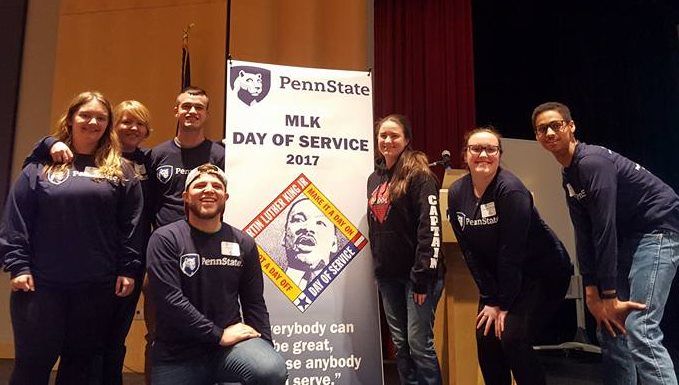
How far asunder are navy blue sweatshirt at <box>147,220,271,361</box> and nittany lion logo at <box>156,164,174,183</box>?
452mm

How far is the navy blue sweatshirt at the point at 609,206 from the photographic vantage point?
1858 mm

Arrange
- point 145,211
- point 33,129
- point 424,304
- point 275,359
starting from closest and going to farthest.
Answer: point 275,359 → point 424,304 → point 145,211 → point 33,129

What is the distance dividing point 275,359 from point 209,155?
103cm

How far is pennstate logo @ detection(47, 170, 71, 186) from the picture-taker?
186cm

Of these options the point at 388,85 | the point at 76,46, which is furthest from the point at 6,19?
the point at 388,85

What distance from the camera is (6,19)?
4344 millimetres

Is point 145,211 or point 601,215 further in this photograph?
point 145,211

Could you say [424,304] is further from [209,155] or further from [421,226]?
[209,155]

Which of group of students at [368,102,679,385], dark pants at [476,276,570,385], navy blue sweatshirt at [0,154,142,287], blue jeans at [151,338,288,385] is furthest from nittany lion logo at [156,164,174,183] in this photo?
dark pants at [476,276,570,385]

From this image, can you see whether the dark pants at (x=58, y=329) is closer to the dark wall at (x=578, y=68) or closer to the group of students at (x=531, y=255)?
the group of students at (x=531, y=255)

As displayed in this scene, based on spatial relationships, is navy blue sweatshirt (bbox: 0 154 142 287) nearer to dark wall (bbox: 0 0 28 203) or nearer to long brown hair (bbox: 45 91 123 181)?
Answer: long brown hair (bbox: 45 91 123 181)

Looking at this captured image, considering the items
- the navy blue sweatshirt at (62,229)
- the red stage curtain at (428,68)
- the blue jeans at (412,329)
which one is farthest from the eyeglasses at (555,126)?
the red stage curtain at (428,68)

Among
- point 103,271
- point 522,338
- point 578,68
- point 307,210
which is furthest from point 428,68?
point 103,271

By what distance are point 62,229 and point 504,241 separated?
164 centimetres
